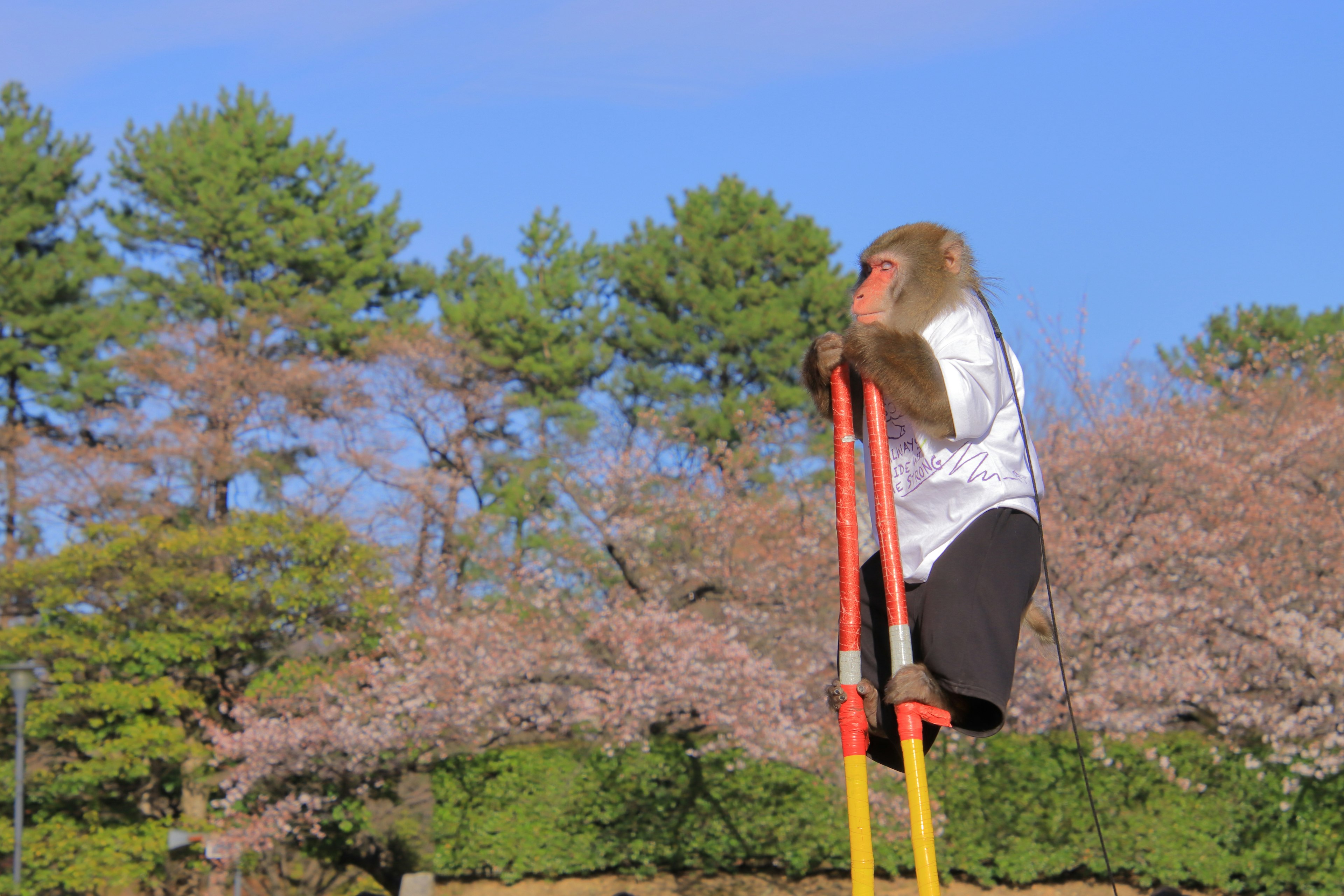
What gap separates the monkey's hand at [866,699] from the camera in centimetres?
216

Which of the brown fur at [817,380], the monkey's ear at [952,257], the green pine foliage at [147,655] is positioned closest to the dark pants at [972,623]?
the brown fur at [817,380]

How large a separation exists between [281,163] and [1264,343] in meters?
17.9

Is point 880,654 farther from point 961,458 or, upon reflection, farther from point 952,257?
point 952,257

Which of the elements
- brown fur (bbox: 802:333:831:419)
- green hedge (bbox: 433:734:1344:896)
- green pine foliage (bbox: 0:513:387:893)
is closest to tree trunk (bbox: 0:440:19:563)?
green pine foliage (bbox: 0:513:387:893)

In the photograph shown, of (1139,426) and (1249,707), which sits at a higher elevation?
(1139,426)

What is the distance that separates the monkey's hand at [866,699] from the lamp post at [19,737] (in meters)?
10.9

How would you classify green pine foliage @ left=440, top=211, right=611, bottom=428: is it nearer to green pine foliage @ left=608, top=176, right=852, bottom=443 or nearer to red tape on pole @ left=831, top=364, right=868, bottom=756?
green pine foliage @ left=608, top=176, right=852, bottom=443

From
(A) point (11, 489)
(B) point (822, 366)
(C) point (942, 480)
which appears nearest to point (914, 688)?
(C) point (942, 480)

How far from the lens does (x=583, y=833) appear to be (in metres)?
12.7

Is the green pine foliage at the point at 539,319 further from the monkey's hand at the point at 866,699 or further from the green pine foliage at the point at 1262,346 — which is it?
the monkey's hand at the point at 866,699

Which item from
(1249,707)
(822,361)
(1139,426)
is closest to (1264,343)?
(1139,426)

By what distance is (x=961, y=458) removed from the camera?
2291 mm

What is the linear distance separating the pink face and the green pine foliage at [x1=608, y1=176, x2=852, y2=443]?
18.1 meters

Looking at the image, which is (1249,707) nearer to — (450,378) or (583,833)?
(583,833)
